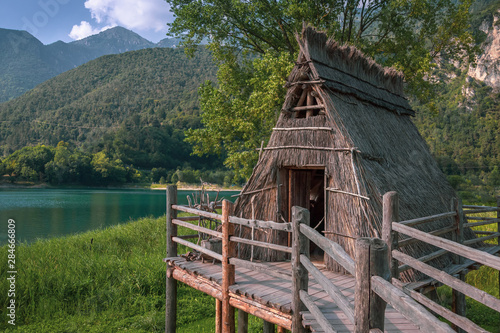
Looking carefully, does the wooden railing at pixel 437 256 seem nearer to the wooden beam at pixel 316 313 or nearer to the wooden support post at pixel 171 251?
the wooden beam at pixel 316 313

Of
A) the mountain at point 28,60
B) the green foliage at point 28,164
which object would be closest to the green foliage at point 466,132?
the green foliage at point 28,164

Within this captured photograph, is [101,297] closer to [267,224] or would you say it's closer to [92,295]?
[92,295]

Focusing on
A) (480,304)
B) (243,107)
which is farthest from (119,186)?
(480,304)

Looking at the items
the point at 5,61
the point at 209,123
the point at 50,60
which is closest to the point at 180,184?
the point at 209,123

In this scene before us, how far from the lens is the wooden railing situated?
83.5 inches

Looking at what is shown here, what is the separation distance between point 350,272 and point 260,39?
41.3ft

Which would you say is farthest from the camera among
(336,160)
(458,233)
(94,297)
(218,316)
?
(94,297)

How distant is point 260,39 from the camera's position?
13.5 meters

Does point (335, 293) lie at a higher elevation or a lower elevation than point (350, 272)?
lower

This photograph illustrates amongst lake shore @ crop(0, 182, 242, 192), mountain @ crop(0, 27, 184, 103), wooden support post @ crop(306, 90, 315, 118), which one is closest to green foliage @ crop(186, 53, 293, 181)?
wooden support post @ crop(306, 90, 315, 118)

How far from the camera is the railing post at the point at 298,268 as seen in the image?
3.48 meters

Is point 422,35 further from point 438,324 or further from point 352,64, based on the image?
point 438,324

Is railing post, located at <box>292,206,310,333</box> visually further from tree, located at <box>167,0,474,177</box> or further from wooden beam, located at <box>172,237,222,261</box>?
tree, located at <box>167,0,474,177</box>

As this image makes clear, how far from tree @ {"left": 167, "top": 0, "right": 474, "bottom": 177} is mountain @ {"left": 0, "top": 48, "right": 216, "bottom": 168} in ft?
141
